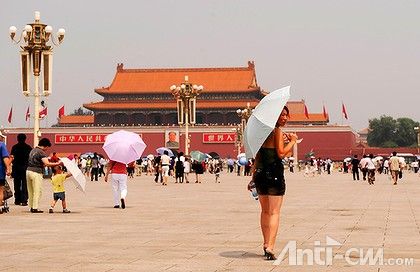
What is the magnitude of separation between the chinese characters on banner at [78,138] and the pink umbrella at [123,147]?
60.1m

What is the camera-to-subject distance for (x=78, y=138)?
75.4 m

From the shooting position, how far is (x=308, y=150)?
7506 centimetres

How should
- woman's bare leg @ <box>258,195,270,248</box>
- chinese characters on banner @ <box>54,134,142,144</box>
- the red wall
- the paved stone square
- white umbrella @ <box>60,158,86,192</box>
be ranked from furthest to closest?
chinese characters on banner @ <box>54,134,142,144</box> → the red wall → white umbrella @ <box>60,158,86,192</box> → woman's bare leg @ <box>258,195,270,248</box> → the paved stone square

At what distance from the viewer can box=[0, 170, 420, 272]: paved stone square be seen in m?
6.97

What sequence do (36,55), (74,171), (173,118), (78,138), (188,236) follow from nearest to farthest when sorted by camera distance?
(188,236)
(74,171)
(36,55)
(78,138)
(173,118)

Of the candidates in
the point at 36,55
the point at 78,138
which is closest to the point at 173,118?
the point at 78,138

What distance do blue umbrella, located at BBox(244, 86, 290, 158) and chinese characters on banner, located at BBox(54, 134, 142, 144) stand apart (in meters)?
68.5

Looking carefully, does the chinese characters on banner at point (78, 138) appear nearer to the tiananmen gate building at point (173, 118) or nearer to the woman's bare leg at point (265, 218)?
the tiananmen gate building at point (173, 118)

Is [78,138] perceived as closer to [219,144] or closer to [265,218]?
[219,144]

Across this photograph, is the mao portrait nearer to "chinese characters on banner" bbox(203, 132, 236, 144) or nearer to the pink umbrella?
"chinese characters on banner" bbox(203, 132, 236, 144)

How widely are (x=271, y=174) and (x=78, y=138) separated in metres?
69.2

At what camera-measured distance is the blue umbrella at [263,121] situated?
7.43m

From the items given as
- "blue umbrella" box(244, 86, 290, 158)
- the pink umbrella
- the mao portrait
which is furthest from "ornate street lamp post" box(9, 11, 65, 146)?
the mao portrait

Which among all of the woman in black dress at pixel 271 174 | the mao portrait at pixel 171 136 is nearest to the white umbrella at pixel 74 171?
the woman in black dress at pixel 271 174
